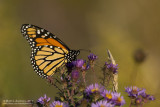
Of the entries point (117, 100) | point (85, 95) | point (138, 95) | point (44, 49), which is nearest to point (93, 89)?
point (85, 95)

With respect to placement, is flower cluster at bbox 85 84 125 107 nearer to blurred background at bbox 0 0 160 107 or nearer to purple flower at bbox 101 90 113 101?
purple flower at bbox 101 90 113 101

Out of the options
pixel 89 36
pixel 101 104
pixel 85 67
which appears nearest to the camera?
pixel 101 104

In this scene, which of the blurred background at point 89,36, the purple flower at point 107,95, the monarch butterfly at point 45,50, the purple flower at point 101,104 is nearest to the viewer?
the purple flower at point 101,104

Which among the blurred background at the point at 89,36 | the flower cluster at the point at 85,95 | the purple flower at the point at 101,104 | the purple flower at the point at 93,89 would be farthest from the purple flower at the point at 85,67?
the purple flower at the point at 101,104

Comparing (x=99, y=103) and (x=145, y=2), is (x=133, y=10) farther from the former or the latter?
(x=99, y=103)

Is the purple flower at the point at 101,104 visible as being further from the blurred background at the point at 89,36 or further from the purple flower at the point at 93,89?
the blurred background at the point at 89,36

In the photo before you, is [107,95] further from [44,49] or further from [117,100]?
[44,49]

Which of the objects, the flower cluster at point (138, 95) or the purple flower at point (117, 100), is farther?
the flower cluster at point (138, 95)
